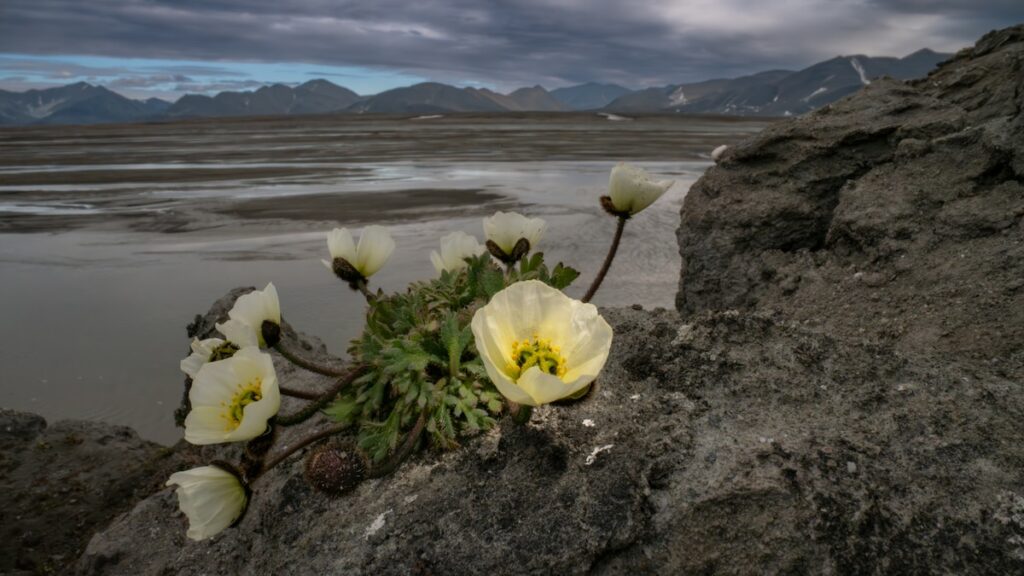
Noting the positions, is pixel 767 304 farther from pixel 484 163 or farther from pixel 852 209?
pixel 484 163

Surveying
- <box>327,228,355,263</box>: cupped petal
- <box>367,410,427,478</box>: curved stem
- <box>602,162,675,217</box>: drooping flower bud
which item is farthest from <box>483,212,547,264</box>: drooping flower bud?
<box>367,410,427,478</box>: curved stem

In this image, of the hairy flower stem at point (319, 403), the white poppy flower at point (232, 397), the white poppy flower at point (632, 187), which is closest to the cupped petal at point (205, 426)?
the white poppy flower at point (232, 397)

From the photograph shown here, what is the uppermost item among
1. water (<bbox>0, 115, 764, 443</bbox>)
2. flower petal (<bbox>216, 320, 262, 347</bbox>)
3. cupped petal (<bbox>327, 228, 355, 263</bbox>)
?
cupped petal (<bbox>327, 228, 355, 263</bbox>)

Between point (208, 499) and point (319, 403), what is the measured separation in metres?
0.46

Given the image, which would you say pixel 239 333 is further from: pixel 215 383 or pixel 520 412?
pixel 520 412

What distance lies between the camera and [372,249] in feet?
8.97

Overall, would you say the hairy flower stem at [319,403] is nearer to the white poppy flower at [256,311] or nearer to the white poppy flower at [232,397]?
the white poppy flower at [232,397]

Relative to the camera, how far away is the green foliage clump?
7.44 feet

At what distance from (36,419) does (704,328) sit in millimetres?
3362

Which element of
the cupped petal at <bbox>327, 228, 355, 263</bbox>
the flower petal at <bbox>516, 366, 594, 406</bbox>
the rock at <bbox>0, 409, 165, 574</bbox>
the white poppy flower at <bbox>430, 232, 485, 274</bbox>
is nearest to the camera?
the flower petal at <bbox>516, 366, 594, 406</bbox>

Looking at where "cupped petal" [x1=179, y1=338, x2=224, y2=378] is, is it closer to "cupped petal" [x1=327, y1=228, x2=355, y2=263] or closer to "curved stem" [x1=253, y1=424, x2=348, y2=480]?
"curved stem" [x1=253, y1=424, x2=348, y2=480]

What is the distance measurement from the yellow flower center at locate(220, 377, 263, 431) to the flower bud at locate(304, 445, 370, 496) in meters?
0.26

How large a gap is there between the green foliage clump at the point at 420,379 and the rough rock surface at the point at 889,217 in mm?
1416

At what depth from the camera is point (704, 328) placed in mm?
2453
